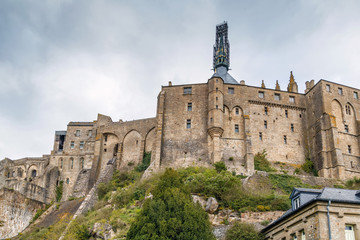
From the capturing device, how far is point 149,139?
56.9 m

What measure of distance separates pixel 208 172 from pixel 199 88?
44.2 feet

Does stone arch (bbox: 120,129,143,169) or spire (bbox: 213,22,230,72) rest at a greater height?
spire (bbox: 213,22,230,72)

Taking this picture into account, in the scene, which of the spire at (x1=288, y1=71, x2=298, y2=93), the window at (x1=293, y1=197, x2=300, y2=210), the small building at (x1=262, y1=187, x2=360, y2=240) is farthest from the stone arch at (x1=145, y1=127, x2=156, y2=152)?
the small building at (x1=262, y1=187, x2=360, y2=240)

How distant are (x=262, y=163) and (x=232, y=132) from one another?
482 cm

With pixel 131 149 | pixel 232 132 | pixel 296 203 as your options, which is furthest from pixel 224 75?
pixel 296 203

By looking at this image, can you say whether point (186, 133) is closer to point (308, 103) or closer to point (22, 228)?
point (308, 103)

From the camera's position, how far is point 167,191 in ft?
102

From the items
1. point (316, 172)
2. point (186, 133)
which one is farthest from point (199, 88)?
point (316, 172)

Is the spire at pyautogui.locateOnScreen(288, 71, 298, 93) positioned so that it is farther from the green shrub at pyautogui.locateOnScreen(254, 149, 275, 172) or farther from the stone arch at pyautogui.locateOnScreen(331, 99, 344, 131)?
the green shrub at pyautogui.locateOnScreen(254, 149, 275, 172)

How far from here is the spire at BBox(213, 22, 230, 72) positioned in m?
66.9

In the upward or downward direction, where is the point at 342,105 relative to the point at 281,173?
upward

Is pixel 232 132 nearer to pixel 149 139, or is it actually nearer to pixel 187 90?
pixel 187 90

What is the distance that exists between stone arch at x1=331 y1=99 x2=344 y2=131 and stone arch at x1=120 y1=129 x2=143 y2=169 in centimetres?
2316

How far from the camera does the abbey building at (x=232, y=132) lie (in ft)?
163
